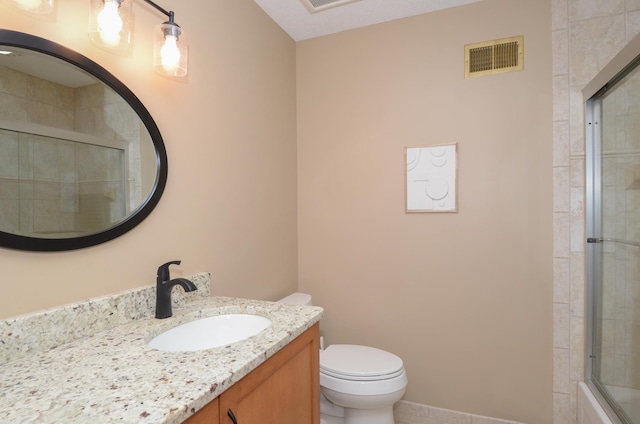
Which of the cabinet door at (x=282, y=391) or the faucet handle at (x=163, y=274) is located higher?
the faucet handle at (x=163, y=274)

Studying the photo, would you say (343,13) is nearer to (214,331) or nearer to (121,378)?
(214,331)

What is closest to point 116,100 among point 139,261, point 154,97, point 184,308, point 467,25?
point 154,97

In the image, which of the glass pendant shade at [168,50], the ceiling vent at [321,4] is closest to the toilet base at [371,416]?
the glass pendant shade at [168,50]

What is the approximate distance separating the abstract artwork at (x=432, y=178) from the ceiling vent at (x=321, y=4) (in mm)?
964

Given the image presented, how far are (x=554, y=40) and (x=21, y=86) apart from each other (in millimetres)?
2425

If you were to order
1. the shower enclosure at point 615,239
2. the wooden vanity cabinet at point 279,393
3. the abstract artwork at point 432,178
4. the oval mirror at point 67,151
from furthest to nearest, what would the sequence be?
the abstract artwork at point 432,178 → the shower enclosure at point 615,239 → the oval mirror at point 67,151 → the wooden vanity cabinet at point 279,393

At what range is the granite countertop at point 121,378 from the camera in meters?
0.64

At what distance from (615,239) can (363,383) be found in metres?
1.44

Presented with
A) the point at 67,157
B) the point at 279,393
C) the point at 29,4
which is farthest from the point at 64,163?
the point at 279,393

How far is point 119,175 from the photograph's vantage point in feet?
3.96

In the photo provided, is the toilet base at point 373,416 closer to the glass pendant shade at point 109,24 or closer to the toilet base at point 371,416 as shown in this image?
the toilet base at point 371,416

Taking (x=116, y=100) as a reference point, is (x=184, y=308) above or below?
below

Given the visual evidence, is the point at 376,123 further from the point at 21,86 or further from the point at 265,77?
the point at 21,86

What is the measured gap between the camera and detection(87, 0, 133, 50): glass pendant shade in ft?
3.53
